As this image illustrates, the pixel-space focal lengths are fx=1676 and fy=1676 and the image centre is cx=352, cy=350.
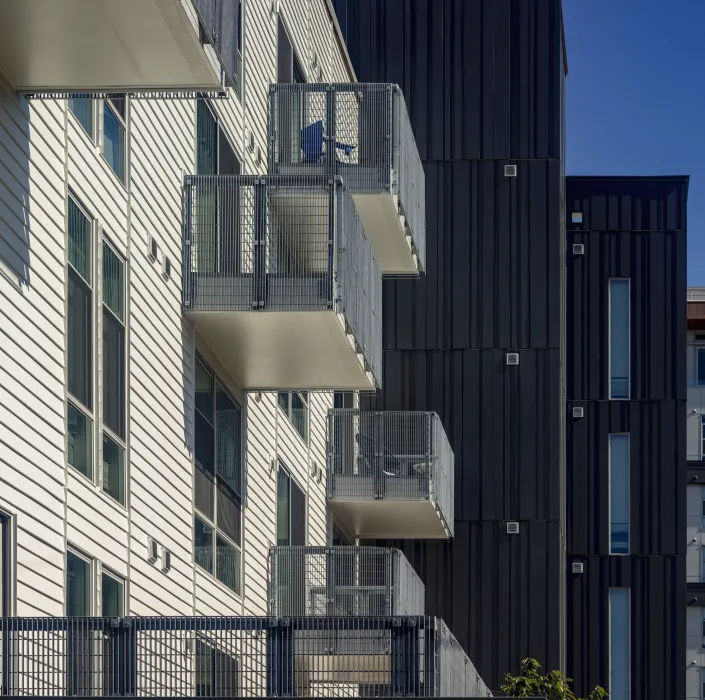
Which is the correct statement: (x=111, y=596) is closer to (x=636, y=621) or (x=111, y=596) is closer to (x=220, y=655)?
(x=220, y=655)

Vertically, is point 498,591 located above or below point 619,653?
above

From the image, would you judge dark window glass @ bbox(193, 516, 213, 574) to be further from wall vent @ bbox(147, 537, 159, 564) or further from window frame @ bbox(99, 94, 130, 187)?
window frame @ bbox(99, 94, 130, 187)

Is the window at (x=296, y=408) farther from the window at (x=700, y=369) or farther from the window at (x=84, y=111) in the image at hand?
the window at (x=700, y=369)

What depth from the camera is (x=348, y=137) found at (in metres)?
23.5

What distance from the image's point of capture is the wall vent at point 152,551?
15.6 m

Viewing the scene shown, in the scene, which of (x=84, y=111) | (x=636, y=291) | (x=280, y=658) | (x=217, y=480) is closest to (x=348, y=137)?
(x=217, y=480)

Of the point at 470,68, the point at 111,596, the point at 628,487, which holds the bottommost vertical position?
the point at 111,596

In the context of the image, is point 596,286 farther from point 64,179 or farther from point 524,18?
point 64,179

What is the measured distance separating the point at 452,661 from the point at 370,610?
1241 centimetres

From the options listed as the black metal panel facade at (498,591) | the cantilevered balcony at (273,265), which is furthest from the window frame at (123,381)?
the black metal panel facade at (498,591)

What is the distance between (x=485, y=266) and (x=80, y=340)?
1972 centimetres

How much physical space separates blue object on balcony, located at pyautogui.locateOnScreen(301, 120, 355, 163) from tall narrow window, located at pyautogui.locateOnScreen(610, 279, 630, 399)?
46.6ft

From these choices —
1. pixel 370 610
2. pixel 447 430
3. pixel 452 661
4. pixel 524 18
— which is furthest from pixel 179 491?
pixel 524 18

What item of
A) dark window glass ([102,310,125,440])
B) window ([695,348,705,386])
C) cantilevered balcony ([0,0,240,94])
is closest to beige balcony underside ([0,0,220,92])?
cantilevered balcony ([0,0,240,94])
